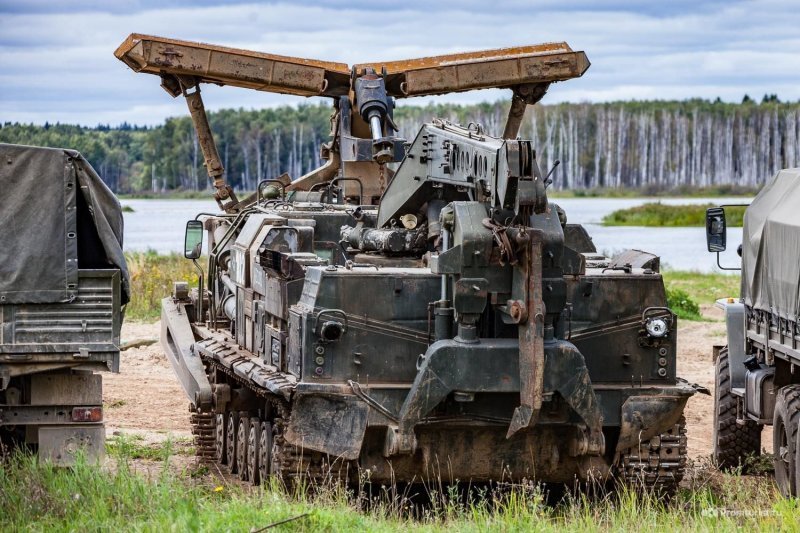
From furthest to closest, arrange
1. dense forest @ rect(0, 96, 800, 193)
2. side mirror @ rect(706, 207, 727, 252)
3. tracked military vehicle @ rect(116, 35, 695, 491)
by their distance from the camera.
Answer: dense forest @ rect(0, 96, 800, 193) < side mirror @ rect(706, 207, 727, 252) < tracked military vehicle @ rect(116, 35, 695, 491)

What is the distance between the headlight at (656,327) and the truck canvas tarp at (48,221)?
378cm

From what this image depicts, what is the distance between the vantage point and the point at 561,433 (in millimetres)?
11484

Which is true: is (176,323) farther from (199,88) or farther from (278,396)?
(278,396)

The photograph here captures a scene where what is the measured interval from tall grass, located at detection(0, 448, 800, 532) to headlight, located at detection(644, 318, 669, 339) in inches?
47.2

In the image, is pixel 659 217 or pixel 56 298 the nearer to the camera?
pixel 56 298

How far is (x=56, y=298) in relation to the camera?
35.8 feet

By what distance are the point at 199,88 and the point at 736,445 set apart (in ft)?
27.1

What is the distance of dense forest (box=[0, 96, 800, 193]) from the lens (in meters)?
80.6

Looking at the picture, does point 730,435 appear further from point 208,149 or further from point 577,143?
point 577,143

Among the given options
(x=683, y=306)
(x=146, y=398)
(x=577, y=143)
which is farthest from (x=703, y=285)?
(x=577, y=143)

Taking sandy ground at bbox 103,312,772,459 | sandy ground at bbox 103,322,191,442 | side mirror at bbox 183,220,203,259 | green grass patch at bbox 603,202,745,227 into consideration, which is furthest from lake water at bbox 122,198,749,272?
side mirror at bbox 183,220,203,259

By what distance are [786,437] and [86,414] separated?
5.20 meters

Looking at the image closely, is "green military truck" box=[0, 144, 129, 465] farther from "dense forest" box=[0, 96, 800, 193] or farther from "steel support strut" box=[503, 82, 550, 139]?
"dense forest" box=[0, 96, 800, 193]

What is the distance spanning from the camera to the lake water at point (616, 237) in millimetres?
42812
